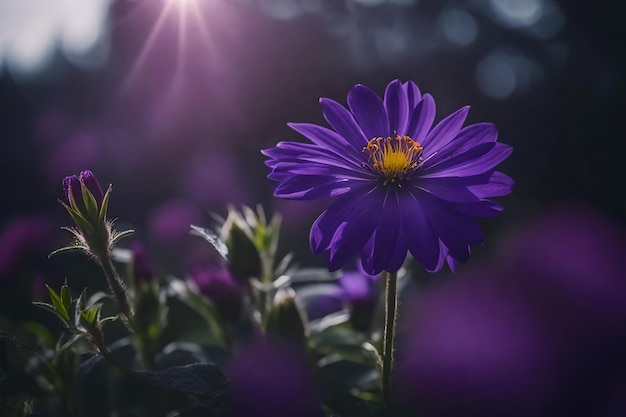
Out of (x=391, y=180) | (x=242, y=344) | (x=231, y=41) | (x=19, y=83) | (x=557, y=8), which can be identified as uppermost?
(x=557, y=8)

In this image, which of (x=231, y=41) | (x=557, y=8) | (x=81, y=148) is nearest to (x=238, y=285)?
(x=81, y=148)

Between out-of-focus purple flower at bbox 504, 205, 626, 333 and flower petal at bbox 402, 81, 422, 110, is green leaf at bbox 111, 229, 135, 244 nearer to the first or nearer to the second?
flower petal at bbox 402, 81, 422, 110

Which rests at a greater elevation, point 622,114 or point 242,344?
point 622,114

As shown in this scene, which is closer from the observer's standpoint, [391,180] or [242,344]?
[391,180]

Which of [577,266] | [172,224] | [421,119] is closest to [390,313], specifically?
[421,119]

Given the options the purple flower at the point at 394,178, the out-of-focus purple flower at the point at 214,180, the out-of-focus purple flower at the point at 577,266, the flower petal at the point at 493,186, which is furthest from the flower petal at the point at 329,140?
the out-of-focus purple flower at the point at 214,180

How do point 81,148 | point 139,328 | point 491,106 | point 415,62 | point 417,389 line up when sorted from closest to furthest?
point 417,389 → point 139,328 → point 81,148 → point 491,106 → point 415,62

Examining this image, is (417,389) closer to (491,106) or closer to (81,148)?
(81,148)
